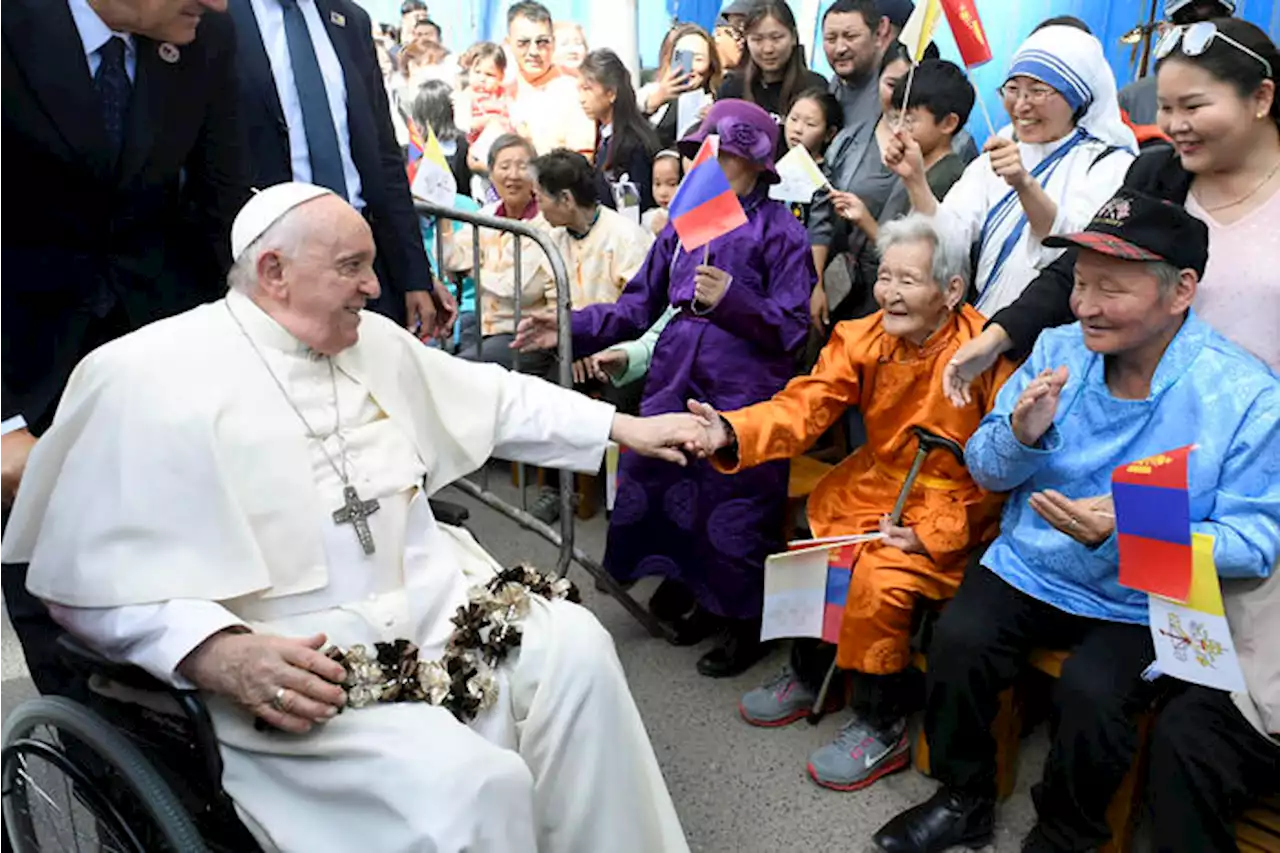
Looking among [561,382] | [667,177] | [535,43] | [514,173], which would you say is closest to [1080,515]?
[561,382]

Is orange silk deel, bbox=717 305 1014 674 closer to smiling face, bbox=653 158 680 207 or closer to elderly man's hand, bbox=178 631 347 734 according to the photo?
elderly man's hand, bbox=178 631 347 734

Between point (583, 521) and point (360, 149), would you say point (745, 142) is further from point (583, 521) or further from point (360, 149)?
point (583, 521)

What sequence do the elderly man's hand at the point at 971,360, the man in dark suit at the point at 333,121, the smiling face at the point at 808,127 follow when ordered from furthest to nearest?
1. the smiling face at the point at 808,127
2. the man in dark suit at the point at 333,121
3. the elderly man's hand at the point at 971,360

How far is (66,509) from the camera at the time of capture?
174 cm

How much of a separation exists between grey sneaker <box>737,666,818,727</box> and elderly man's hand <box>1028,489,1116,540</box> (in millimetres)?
994

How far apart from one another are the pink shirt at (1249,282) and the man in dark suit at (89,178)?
6.86ft

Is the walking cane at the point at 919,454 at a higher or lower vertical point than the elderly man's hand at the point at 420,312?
lower

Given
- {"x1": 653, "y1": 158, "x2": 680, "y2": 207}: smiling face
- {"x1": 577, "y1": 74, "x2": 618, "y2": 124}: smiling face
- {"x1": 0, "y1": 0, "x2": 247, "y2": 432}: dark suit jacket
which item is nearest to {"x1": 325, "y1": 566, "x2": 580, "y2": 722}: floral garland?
{"x1": 0, "y1": 0, "x2": 247, "y2": 432}: dark suit jacket

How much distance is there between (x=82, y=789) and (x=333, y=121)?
1.83 m

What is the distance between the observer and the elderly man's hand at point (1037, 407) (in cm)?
214

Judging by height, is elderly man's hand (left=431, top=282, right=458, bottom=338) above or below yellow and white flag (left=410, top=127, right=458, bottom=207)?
below

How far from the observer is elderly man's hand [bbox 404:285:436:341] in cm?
306

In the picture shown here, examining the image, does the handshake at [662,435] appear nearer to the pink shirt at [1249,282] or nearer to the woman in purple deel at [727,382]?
the woman in purple deel at [727,382]

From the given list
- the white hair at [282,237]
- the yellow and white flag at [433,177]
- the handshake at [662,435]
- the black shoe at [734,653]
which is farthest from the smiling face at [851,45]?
the white hair at [282,237]
